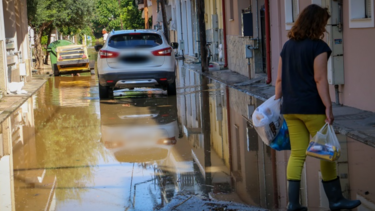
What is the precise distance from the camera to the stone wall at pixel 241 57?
784 inches

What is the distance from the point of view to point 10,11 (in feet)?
71.1

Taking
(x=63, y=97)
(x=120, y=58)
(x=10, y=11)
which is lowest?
(x=63, y=97)

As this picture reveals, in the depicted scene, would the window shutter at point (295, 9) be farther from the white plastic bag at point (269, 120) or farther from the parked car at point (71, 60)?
the parked car at point (71, 60)

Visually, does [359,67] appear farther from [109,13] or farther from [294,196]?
[109,13]

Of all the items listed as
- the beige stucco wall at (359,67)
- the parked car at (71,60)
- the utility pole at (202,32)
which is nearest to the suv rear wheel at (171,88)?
the beige stucco wall at (359,67)

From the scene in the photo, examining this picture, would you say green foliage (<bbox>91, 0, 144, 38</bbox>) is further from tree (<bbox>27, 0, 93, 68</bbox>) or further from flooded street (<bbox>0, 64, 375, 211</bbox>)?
flooded street (<bbox>0, 64, 375, 211</bbox>)

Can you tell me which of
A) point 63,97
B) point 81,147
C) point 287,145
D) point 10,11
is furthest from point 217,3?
point 287,145

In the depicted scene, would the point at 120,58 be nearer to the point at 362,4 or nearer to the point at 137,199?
the point at 362,4

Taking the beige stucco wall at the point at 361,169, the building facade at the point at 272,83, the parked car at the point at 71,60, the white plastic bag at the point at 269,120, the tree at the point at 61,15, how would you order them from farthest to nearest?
the tree at the point at 61,15, the parked car at the point at 71,60, the building facade at the point at 272,83, the beige stucco wall at the point at 361,169, the white plastic bag at the point at 269,120

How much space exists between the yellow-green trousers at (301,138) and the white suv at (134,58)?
10231mm

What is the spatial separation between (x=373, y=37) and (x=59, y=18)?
25.0 metres

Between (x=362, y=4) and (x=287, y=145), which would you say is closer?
(x=287, y=145)

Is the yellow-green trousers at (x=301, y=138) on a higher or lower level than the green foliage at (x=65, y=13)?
lower

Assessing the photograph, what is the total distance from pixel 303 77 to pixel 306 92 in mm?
124
